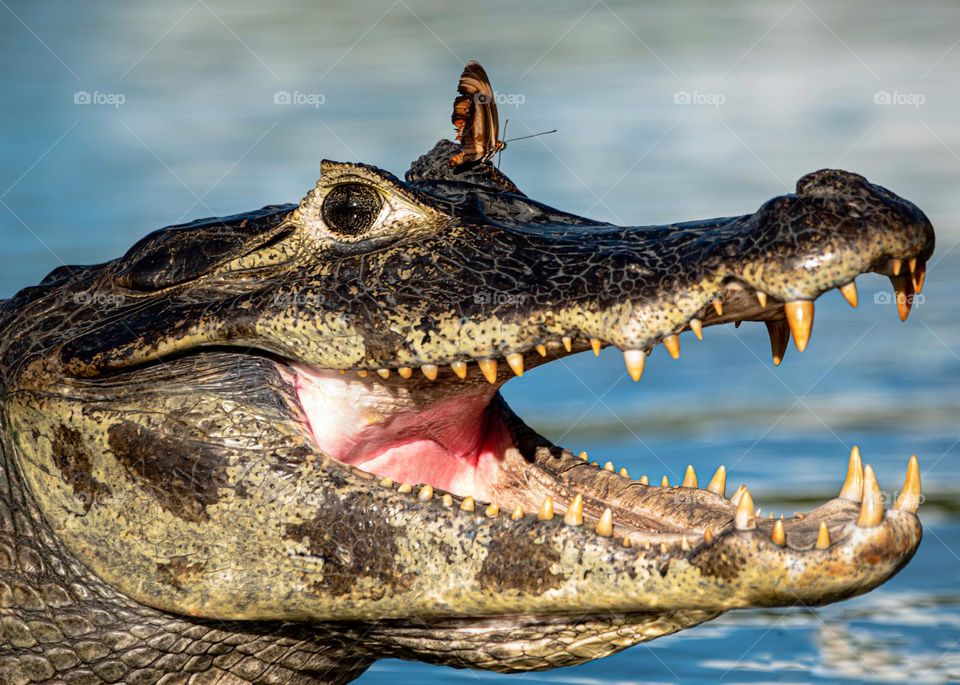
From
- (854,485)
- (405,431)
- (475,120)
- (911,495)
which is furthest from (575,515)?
(475,120)

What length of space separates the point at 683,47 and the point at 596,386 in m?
8.08

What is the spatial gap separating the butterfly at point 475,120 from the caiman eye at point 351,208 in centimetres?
96

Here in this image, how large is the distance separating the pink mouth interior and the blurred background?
1759mm

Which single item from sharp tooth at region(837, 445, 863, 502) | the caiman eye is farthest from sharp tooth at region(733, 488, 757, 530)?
the caiman eye

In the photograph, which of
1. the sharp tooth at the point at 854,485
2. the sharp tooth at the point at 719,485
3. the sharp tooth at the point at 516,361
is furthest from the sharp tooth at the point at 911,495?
the sharp tooth at the point at 516,361

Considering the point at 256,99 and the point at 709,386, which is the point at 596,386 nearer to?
the point at 709,386

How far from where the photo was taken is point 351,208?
4137mm

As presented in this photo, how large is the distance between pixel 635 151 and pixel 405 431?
1090 cm

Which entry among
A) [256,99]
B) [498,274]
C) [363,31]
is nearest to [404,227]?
[498,274]

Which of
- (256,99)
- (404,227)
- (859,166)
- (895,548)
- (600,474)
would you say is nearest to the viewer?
(895,548)

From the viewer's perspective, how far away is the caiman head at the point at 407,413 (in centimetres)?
344

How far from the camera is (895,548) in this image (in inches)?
129

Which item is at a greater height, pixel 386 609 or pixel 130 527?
pixel 130 527

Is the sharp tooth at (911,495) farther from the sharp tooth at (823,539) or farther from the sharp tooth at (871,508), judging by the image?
the sharp tooth at (823,539)
